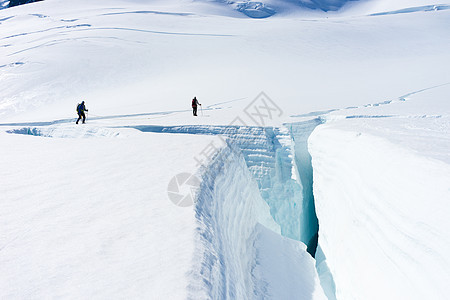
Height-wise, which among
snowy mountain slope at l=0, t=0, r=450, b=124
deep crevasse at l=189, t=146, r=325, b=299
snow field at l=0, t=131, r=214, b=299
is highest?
snowy mountain slope at l=0, t=0, r=450, b=124

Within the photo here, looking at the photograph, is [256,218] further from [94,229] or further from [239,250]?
[94,229]

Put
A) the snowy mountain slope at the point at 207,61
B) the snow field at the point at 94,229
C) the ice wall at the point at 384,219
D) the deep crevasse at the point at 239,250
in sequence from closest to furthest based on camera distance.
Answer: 1. the snow field at the point at 94,229
2. the deep crevasse at the point at 239,250
3. the ice wall at the point at 384,219
4. the snowy mountain slope at the point at 207,61

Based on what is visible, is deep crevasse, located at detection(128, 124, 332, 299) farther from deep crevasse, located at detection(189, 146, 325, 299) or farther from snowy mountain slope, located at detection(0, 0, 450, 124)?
snowy mountain slope, located at detection(0, 0, 450, 124)

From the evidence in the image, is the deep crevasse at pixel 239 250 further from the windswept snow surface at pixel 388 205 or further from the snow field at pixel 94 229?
the windswept snow surface at pixel 388 205

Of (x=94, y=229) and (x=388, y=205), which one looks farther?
(x=388, y=205)

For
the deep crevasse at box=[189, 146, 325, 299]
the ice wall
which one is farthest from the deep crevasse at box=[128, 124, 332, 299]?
the ice wall

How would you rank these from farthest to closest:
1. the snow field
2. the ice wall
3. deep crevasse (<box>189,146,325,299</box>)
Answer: the ice wall, deep crevasse (<box>189,146,325,299</box>), the snow field

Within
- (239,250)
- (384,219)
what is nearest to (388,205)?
(384,219)

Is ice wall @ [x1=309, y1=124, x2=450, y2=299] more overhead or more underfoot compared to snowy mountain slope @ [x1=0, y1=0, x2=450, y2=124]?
more underfoot

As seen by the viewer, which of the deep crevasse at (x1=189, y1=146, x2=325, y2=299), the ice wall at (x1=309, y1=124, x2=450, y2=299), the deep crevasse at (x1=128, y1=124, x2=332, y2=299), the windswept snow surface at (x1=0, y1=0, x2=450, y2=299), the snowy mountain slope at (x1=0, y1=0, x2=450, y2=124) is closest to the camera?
the windswept snow surface at (x1=0, y1=0, x2=450, y2=299)

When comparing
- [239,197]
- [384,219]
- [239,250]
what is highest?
[239,197]

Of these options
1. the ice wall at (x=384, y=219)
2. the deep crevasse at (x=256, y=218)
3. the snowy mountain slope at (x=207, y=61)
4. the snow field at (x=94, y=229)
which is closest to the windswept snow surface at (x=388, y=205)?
the ice wall at (x=384, y=219)

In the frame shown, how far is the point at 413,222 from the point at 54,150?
5579mm

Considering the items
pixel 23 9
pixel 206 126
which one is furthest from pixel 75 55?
pixel 23 9
